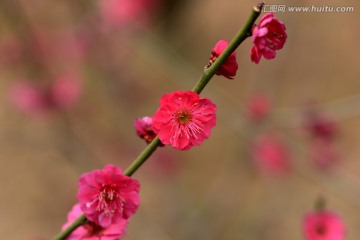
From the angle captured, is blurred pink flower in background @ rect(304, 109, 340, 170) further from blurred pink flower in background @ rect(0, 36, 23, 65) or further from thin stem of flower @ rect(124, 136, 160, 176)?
blurred pink flower in background @ rect(0, 36, 23, 65)

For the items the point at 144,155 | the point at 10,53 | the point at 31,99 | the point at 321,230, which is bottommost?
the point at 144,155

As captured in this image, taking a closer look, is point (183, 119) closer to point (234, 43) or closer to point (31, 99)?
point (234, 43)

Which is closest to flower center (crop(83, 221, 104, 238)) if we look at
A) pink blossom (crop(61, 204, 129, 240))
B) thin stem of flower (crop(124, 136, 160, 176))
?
pink blossom (crop(61, 204, 129, 240))

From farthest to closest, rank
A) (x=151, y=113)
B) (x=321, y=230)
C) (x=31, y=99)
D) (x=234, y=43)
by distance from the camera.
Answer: (x=151, y=113) < (x=31, y=99) < (x=321, y=230) < (x=234, y=43)

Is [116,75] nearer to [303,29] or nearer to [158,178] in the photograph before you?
[158,178]

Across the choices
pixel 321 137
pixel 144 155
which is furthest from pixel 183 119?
pixel 321 137

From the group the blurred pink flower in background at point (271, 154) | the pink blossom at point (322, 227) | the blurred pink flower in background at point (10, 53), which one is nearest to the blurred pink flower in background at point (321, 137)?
the blurred pink flower in background at point (271, 154)
